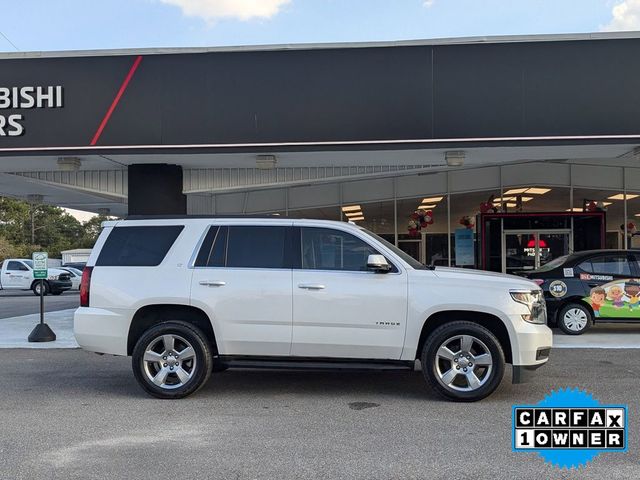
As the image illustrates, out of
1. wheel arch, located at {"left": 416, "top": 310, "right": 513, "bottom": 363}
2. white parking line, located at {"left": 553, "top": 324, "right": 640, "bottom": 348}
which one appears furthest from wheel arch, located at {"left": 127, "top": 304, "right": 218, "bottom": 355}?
white parking line, located at {"left": 553, "top": 324, "right": 640, "bottom": 348}

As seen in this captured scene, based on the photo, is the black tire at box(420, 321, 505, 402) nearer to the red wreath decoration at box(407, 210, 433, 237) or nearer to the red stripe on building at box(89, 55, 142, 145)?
the red stripe on building at box(89, 55, 142, 145)

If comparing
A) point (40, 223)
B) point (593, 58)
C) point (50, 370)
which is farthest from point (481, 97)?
point (40, 223)

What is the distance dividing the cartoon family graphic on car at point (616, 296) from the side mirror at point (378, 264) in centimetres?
629

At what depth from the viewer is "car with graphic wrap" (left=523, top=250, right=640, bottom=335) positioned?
11.0 meters

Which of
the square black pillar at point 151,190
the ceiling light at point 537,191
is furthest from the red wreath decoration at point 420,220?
the square black pillar at point 151,190

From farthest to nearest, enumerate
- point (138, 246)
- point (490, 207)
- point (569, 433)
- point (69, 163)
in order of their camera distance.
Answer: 1. point (490, 207)
2. point (69, 163)
3. point (138, 246)
4. point (569, 433)

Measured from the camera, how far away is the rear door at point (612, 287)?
10969 mm

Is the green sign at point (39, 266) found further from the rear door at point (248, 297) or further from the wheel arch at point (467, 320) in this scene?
the wheel arch at point (467, 320)

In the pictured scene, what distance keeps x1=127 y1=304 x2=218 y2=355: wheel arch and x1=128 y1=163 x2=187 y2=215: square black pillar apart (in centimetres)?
533

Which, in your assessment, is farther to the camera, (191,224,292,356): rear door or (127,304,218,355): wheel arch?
(127,304,218,355): wheel arch

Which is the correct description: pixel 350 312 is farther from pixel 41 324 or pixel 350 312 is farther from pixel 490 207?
pixel 490 207

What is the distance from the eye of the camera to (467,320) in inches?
257

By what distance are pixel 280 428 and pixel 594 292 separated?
7.69 m

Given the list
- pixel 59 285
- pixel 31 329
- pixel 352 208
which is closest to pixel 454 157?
pixel 352 208
